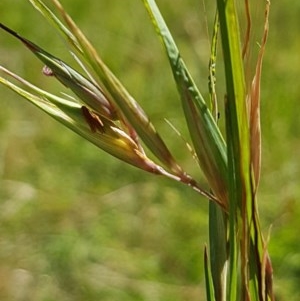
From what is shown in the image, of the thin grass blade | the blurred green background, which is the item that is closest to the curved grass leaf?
the thin grass blade

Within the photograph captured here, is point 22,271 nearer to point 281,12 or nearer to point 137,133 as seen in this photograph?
point 281,12

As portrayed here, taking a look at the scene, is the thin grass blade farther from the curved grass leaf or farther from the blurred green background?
the blurred green background

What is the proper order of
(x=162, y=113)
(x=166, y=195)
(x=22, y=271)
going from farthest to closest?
(x=162, y=113), (x=166, y=195), (x=22, y=271)

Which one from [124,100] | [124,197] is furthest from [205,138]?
[124,197]

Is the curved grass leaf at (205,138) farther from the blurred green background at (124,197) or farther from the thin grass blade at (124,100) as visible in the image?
the blurred green background at (124,197)

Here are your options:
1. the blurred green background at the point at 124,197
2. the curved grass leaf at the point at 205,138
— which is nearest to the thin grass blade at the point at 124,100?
the curved grass leaf at the point at 205,138

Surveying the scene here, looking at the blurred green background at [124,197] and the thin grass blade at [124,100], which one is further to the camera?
the blurred green background at [124,197]

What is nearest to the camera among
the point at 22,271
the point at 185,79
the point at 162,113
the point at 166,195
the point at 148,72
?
the point at 185,79

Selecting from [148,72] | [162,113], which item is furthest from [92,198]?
[148,72]
